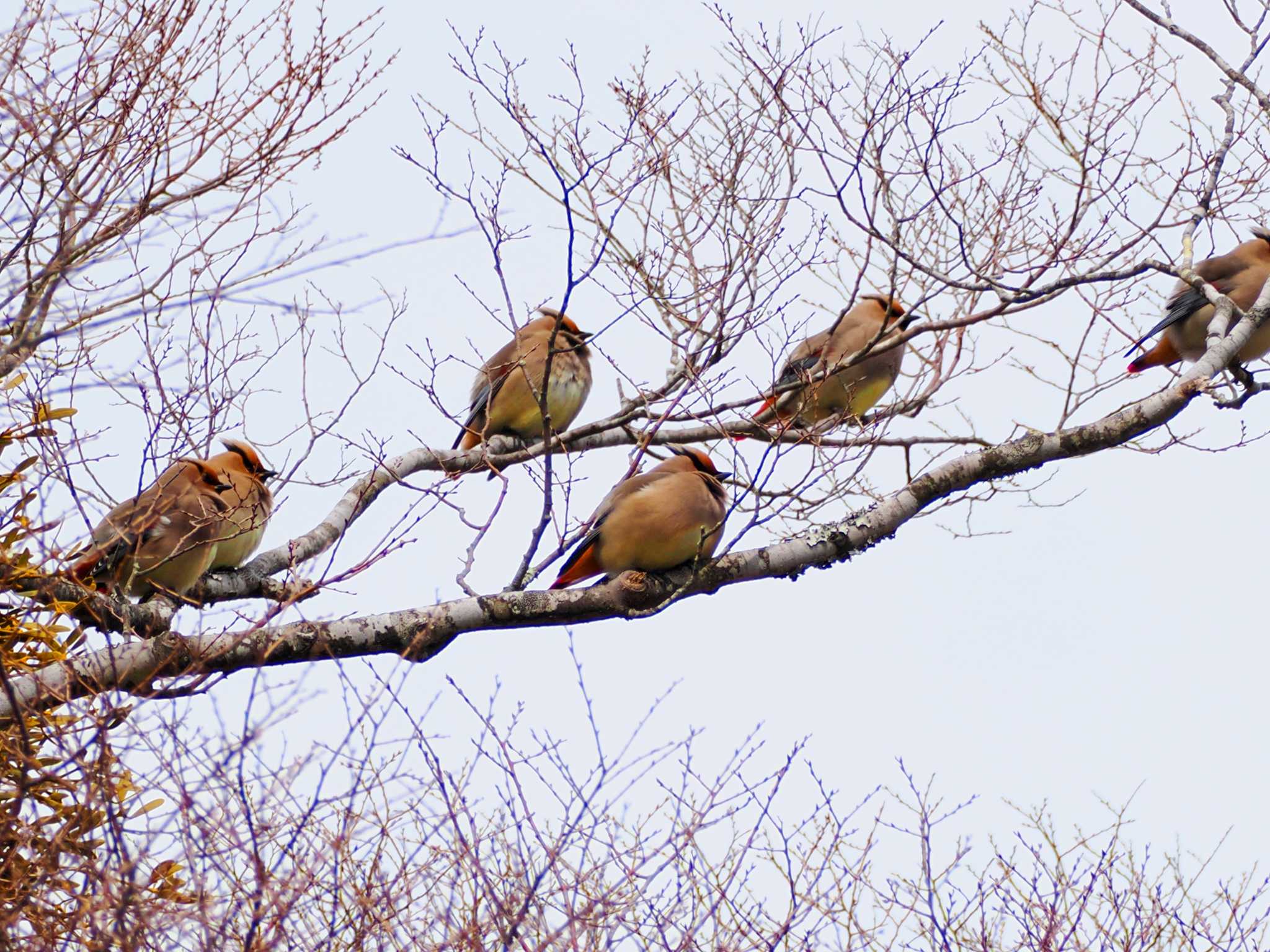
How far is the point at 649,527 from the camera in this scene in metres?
5.55

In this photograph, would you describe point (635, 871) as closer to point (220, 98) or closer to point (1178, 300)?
point (220, 98)

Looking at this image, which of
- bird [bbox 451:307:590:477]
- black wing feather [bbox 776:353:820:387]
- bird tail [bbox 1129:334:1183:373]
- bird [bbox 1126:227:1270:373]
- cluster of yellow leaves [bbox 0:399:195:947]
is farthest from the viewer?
bird [bbox 451:307:590:477]

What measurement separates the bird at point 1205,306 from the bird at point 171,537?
3.91 m

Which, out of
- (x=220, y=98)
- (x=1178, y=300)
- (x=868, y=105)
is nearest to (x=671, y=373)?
(x=868, y=105)

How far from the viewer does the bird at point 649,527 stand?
5.55 meters

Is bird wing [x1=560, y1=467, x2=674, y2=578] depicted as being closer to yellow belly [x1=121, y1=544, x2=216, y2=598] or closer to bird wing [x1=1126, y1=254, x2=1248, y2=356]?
yellow belly [x1=121, y1=544, x2=216, y2=598]

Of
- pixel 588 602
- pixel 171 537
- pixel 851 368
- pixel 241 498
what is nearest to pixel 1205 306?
pixel 851 368

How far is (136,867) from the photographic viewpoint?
3125 millimetres

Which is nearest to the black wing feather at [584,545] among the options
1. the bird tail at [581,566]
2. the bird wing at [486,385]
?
the bird tail at [581,566]

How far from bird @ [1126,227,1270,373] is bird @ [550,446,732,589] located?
2.31 m

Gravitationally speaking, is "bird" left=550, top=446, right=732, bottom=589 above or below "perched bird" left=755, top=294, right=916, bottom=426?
below

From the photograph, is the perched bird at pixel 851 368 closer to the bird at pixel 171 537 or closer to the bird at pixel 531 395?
the bird at pixel 531 395

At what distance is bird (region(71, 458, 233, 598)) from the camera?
17.8ft

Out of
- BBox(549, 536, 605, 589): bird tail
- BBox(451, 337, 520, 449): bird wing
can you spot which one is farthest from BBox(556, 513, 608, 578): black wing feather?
BBox(451, 337, 520, 449): bird wing
